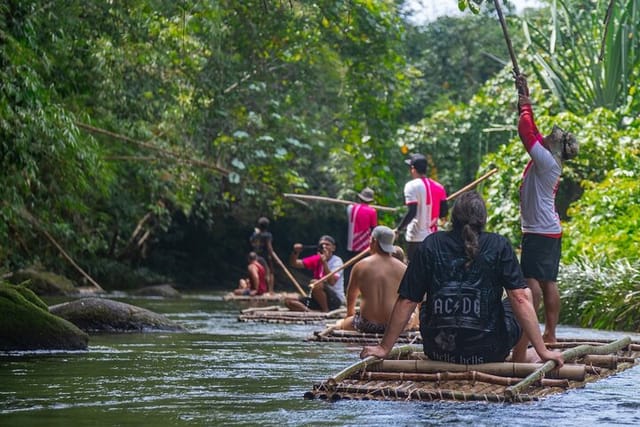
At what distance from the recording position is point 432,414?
22.5ft

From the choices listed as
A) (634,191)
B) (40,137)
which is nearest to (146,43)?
(40,137)

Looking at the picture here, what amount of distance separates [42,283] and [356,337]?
500 inches

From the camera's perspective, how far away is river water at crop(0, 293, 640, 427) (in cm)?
674

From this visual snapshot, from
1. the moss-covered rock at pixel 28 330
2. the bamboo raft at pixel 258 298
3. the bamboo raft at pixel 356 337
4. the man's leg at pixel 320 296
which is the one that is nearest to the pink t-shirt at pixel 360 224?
the man's leg at pixel 320 296

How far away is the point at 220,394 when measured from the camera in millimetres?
8055

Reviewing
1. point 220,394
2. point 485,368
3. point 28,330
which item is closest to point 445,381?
point 485,368

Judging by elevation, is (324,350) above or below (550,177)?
below

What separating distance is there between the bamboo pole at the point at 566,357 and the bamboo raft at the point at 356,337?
2500 millimetres

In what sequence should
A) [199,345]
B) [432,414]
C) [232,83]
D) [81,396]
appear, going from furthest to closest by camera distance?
[232,83] → [199,345] → [81,396] → [432,414]

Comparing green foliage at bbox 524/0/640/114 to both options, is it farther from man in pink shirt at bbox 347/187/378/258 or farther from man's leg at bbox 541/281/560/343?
man's leg at bbox 541/281/560/343

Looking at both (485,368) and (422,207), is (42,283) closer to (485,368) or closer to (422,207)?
(422,207)

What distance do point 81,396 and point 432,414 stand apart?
2.28 metres

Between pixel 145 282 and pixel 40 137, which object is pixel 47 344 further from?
pixel 145 282

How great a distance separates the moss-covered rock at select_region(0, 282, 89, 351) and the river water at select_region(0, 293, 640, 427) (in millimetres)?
278
